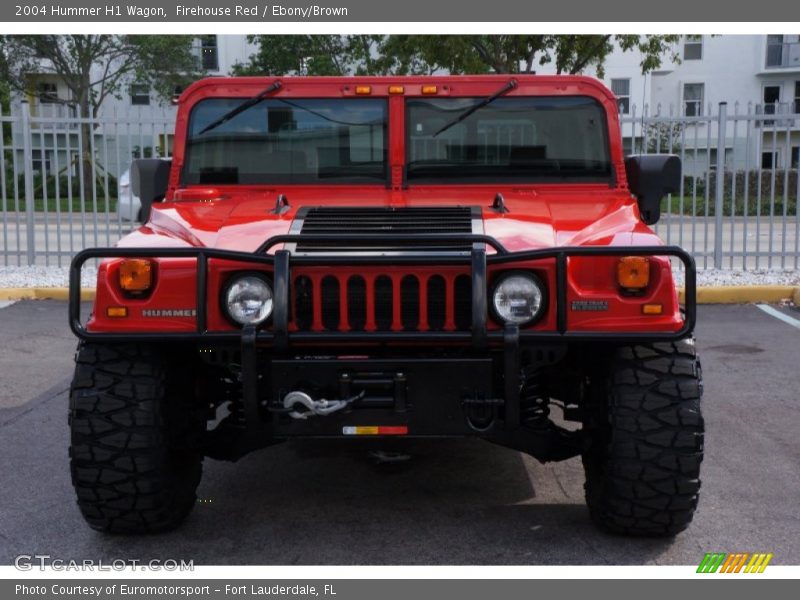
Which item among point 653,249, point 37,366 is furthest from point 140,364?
point 37,366

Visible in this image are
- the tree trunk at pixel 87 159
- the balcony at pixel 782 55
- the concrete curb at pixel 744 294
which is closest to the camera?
the concrete curb at pixel 744 294

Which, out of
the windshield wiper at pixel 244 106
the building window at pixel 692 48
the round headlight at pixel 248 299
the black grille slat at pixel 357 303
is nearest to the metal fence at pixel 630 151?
the windshield wiper at pixel 244 106

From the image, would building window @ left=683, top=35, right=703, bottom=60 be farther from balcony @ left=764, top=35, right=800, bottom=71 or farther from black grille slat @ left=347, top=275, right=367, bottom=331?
black grille slat @ left=347, top=275, right=367, bottom=331

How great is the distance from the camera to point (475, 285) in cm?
349

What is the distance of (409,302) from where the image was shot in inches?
146

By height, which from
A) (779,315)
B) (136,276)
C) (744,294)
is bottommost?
(779,315)

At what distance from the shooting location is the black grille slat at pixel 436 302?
3.68 m

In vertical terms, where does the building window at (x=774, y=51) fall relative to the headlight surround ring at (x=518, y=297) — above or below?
above

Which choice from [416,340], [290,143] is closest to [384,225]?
[416,340]

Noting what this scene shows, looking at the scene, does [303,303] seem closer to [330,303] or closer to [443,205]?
[330,303]

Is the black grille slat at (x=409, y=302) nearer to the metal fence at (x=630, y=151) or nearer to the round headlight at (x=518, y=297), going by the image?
the round headlight at (x=518, y=297)

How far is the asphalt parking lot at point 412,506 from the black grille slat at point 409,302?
2.87ft

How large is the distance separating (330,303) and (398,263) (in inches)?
12.3

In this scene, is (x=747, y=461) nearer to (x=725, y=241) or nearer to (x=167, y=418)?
(x=167, y=418)
